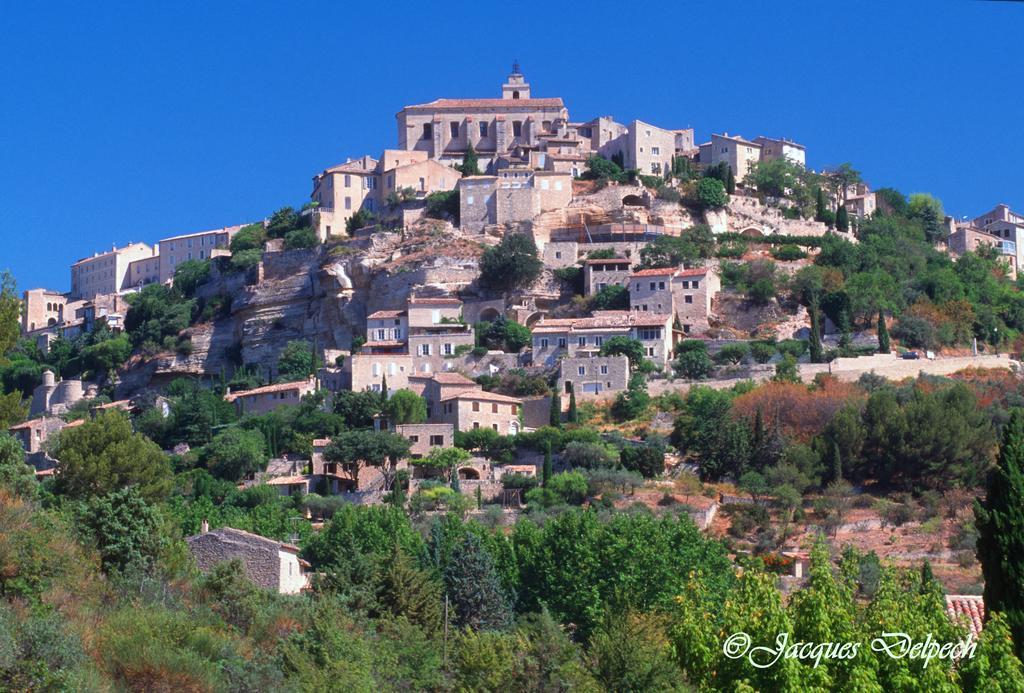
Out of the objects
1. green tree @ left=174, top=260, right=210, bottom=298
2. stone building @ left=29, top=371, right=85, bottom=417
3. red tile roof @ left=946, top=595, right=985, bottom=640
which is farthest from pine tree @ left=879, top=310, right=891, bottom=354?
stone building @ left=29, top=371, right=85, bottom=417

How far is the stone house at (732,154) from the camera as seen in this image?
89500mm

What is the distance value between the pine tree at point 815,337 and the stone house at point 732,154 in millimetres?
18934

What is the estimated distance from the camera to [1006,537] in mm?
27344

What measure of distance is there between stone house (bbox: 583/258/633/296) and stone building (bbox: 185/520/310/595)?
36.4 metres

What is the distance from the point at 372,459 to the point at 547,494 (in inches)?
316

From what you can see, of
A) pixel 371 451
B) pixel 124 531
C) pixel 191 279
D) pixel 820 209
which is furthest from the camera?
pixel 191 279

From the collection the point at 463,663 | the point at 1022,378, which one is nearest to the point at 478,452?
the point at 1022,378

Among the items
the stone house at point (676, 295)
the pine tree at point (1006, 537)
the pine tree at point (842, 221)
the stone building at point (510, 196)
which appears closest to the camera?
the pine tree at point (1006, 537)

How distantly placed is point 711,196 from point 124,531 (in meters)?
52.5

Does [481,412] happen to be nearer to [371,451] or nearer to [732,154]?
[371,451]

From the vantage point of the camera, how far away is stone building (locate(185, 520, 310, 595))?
3972cm

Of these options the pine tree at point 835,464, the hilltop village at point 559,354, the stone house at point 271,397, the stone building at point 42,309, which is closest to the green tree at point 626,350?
the hilltop village at point 559,354

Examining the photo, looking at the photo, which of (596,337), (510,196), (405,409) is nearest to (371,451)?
(405,409)

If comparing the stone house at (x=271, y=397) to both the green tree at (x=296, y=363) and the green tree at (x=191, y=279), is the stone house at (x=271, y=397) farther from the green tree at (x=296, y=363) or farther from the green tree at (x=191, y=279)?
the green tree at (x=191, y=279)
